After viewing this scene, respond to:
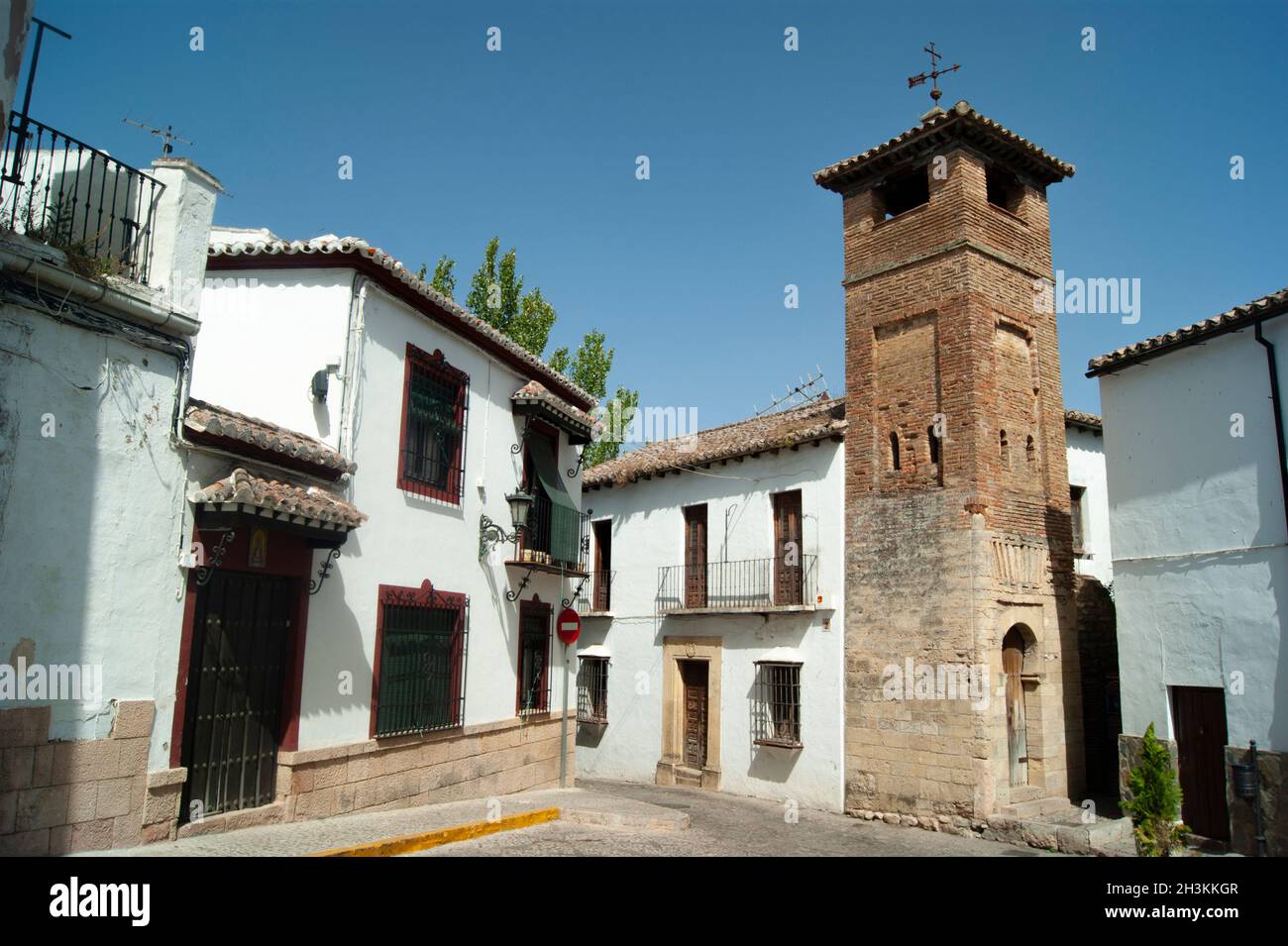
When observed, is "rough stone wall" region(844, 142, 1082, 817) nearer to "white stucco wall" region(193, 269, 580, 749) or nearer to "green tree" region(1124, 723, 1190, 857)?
"green tree" region(1124, 723, 1190, 857)

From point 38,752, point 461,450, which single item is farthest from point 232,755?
point 461,450

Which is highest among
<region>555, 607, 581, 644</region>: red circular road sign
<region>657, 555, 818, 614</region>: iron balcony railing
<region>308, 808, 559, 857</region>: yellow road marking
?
<region>657, 555, 818, 614</region>: iron balcony railing

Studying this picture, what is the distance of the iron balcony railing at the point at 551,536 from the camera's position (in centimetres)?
1304

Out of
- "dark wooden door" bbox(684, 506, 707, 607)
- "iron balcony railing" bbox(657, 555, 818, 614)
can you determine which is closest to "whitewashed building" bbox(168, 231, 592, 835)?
"iron balcony railing" bbox(657, 555, 818, 614)

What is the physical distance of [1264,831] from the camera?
34.0 feet

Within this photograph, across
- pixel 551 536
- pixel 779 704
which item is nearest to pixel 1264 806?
pixel 779 704

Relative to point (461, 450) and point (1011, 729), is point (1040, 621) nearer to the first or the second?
point (1011, 729)

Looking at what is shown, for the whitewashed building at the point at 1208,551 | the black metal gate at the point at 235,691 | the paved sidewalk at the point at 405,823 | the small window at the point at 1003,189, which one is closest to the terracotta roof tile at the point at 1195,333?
the whitewashed building at the point at 1208,551

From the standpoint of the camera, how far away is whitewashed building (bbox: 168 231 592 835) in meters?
7.79

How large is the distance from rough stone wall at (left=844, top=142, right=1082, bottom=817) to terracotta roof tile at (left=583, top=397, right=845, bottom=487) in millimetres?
1079

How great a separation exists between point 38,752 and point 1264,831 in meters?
12.0

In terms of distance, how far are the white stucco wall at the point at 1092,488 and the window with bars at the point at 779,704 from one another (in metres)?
6.08

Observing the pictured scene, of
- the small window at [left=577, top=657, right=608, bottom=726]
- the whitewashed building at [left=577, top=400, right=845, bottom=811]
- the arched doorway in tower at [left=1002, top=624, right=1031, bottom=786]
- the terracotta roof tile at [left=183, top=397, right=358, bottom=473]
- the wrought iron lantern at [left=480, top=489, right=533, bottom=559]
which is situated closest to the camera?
the terracotta roof tile at [left=183, top=397, right=358, bottom=473]

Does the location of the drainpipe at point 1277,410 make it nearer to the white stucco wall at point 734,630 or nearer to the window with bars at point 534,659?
the white stucco wall at point 734,630
